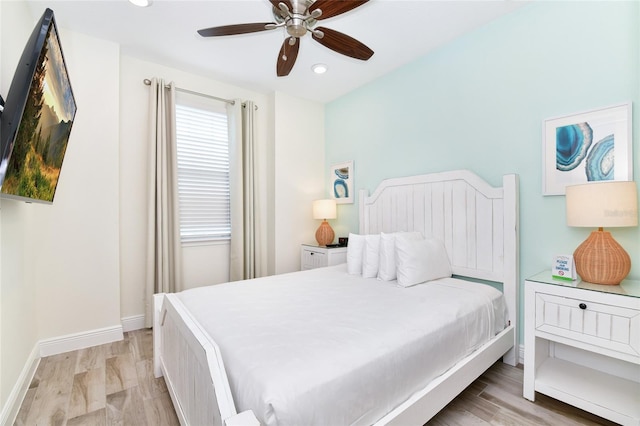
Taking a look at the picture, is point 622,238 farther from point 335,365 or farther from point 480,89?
point 335,365

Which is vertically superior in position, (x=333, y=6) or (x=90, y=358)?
(x=333, y=6)

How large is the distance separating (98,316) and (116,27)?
253cm

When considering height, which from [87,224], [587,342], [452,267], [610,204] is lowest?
[587,342]

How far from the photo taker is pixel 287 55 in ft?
6.68

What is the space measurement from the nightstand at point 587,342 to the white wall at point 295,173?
8.80 ft

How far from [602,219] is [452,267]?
1.14 meters

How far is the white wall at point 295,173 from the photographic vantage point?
12.4ft

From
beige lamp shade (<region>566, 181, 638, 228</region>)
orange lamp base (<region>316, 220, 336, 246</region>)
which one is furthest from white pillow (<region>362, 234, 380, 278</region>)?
beige lamp shade (<region>566, 181, 638, 228</region>)

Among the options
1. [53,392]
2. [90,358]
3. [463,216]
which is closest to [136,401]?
[53,392]

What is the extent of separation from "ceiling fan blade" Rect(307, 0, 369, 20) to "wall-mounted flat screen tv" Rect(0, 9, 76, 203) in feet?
3.93

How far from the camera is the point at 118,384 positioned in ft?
6.42

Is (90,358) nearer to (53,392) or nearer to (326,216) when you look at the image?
(53,392)

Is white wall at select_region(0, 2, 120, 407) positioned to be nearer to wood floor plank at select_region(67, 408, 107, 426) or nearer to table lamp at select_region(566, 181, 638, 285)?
wood floor plank at select_region(67, 408, 107, 426)

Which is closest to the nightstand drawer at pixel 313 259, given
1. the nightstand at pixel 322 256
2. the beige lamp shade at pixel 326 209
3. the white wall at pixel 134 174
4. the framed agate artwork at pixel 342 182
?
the nightstand at pixel 322 256
